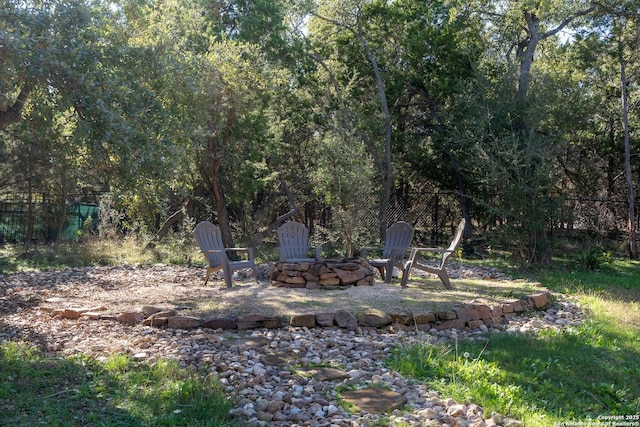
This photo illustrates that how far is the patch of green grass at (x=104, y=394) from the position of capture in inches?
128

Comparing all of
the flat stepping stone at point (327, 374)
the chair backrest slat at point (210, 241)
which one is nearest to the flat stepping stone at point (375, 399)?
the flat stepping stone at point (327, 374)

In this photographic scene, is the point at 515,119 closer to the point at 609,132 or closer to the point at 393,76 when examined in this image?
the point at 393,76

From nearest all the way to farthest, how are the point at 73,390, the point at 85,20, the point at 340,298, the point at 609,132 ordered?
the point at 73,390 < the point at 85,20 < the point at 340,298 < the point at 609,132

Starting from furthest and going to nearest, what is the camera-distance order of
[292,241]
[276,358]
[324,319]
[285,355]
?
[292,241] → [324,319] → [285,355] → [276,358]

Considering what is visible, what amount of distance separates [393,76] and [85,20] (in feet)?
33.7

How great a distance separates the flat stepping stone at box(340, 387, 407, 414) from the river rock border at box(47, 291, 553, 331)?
171 cm

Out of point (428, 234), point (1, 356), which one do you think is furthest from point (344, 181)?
point (1, 356)

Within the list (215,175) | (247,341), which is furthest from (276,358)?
(215,175)

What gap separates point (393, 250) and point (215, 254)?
2.63m

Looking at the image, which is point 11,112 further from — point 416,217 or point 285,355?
point 416,217

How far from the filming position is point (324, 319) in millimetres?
5812

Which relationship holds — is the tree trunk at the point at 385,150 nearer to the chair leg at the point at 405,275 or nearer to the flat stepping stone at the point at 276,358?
the chair leg at the point at 405,275

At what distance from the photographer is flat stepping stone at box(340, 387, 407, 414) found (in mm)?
3623

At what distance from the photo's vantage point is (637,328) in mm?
5809
